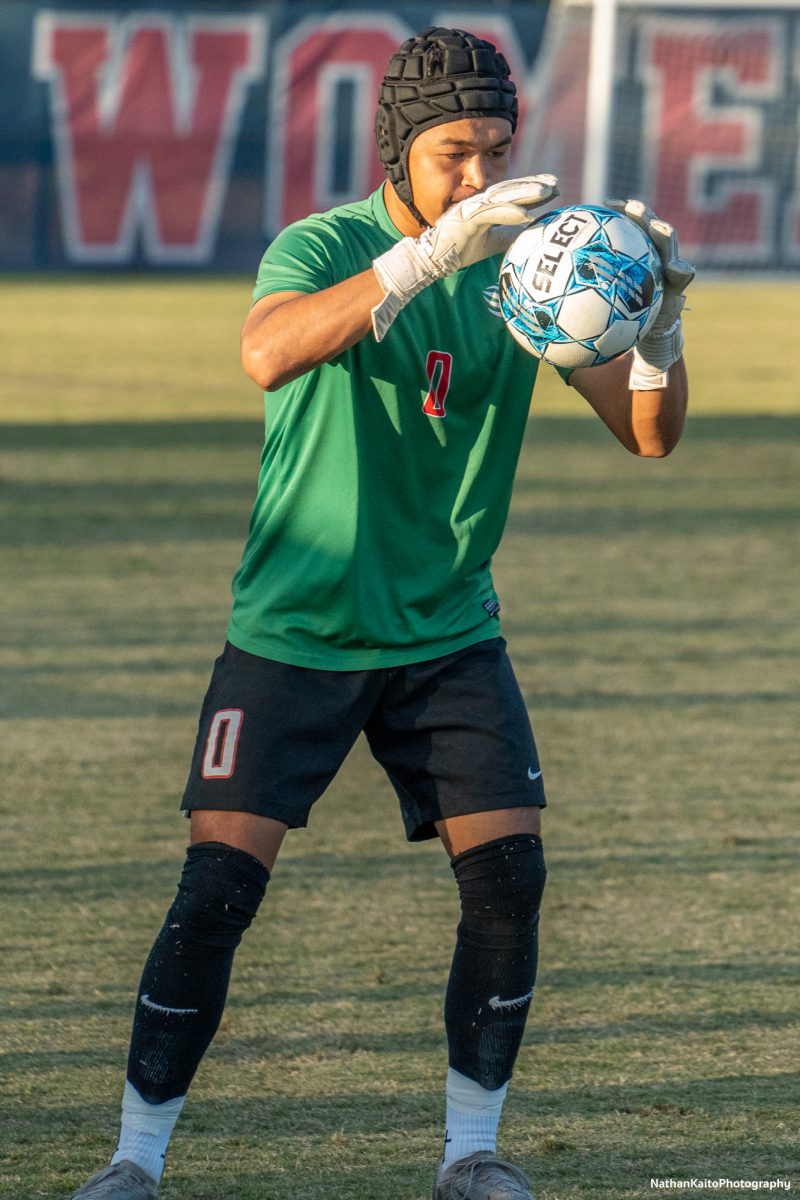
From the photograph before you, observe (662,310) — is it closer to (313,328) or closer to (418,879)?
(313,328)

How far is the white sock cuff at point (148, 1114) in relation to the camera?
358 centimetres

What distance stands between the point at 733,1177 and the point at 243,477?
10.2m

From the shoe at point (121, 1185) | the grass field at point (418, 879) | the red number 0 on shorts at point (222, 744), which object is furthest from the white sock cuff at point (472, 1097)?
the red number 0 on shorts at point (222, 744)

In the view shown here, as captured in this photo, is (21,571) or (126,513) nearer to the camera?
(21,571)

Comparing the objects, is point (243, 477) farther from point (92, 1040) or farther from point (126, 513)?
point (92, 1040)

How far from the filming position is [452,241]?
3451 mm

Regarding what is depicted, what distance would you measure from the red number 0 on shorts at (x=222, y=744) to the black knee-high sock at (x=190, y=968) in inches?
5.7

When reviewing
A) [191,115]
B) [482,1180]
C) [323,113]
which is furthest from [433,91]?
[191,115]

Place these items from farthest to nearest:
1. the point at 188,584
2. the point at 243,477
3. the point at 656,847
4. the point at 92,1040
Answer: the point at 243,477 < the point at 188,584 < the point at 656,847 < the point at 92,1040

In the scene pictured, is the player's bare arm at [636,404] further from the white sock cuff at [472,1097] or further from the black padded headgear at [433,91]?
the white sock cuff at [472,1097]

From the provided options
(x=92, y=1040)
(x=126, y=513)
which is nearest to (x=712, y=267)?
(x=126, y=513)

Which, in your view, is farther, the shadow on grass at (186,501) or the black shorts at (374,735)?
the shadow on grass at (186,501)

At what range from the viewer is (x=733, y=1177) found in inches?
151

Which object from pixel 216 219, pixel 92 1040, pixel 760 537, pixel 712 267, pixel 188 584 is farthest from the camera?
pixel 216 219
